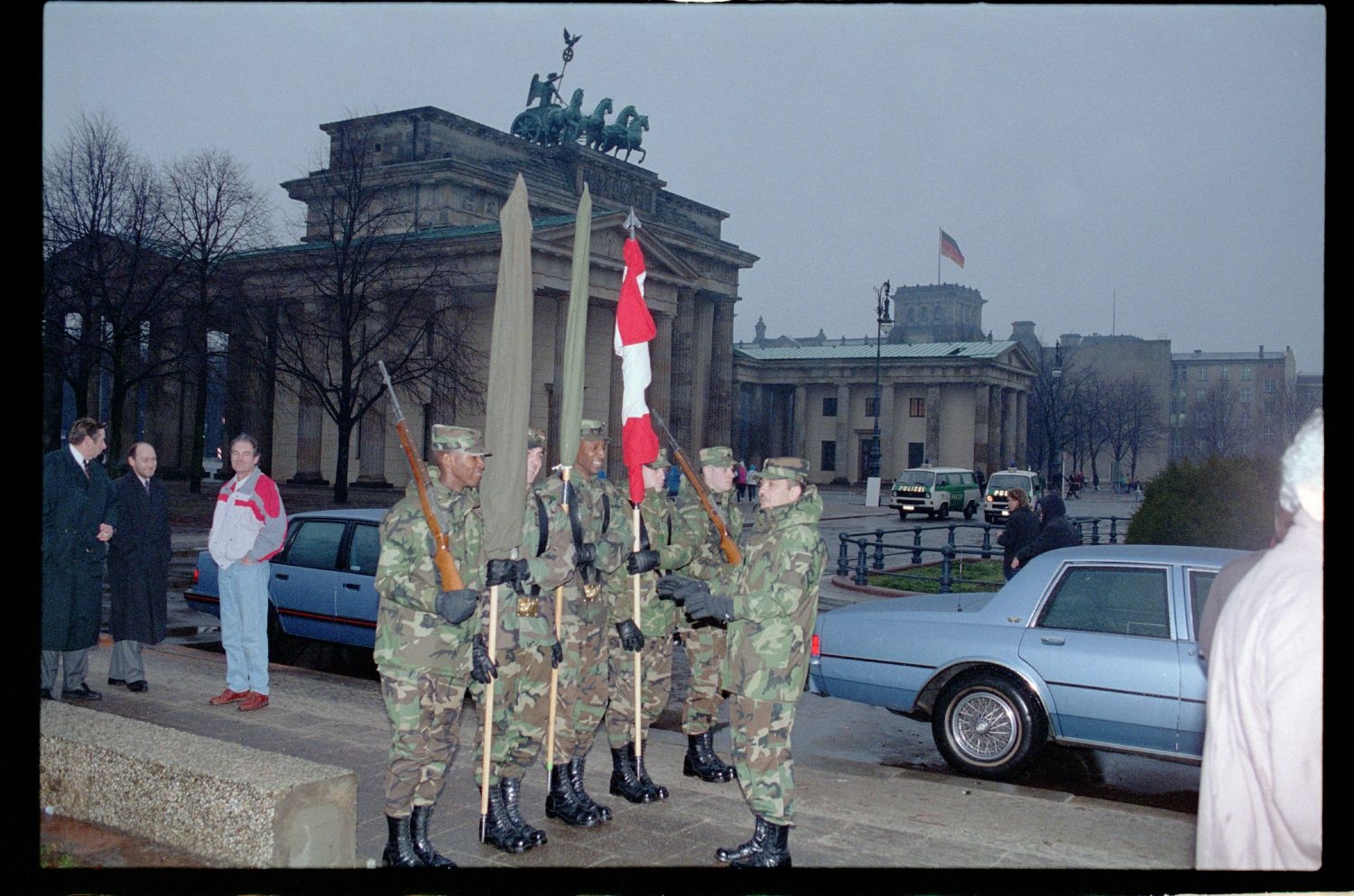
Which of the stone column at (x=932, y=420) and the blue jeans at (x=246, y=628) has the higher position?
the stone column at (x=932, y=420)

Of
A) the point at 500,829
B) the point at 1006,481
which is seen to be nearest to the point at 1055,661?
the point at 500,829

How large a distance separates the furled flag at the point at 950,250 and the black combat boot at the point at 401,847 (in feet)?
161

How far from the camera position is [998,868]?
17.6 ft

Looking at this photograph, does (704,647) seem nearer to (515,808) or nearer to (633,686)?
(633,686)

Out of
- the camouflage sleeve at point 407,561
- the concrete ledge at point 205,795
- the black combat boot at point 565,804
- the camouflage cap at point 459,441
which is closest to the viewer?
the concrete ledge at point 205,795

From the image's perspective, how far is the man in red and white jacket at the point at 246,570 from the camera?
827 cm

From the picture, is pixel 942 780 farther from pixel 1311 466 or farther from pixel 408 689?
pixel 1311 466

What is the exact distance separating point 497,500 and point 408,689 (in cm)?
104

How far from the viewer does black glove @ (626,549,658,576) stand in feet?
20.2

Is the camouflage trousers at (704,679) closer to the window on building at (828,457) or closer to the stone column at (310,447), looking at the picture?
the stone column at (310,447)

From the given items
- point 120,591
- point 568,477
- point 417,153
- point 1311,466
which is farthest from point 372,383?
point 1311,466

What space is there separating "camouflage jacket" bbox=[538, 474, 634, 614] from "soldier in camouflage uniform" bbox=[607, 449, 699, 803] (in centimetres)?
12

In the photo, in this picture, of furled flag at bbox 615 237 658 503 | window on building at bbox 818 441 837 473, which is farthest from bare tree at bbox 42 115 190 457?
window on building at bbox 818 441 837 473

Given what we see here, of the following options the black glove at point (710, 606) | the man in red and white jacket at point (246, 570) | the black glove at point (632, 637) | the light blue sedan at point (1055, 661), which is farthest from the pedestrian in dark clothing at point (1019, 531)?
the man in red and white jacket at point (246, 570)
